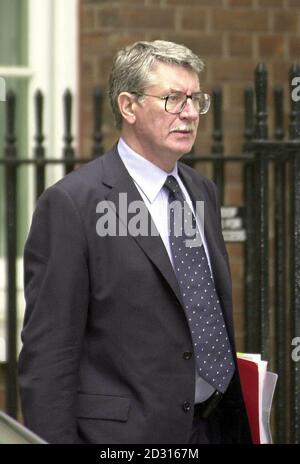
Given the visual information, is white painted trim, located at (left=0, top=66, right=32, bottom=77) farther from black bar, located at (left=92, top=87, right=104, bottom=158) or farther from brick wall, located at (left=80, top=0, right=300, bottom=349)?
black bar, located at (left=92, top=87, right=104, bottom=158)

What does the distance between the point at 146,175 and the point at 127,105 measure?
0.20m

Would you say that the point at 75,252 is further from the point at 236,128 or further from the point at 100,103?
the point at 236,128

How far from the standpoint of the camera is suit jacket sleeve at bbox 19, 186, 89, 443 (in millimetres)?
3457

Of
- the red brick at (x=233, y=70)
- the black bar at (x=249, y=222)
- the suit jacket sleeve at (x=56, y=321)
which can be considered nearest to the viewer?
the suit jacket sleeve at (x=56, y=321)

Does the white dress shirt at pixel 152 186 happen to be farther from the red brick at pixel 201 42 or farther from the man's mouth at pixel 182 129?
the red brick at pixel 201 42

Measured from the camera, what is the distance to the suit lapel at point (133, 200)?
11.5 feet

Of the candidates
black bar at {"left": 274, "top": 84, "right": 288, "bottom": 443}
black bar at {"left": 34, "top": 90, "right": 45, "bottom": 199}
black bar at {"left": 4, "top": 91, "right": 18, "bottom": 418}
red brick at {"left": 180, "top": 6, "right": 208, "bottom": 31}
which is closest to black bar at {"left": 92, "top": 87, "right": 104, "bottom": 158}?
black bar at {"left": 34, "top": 90, "right": 45, "bottom": 199}

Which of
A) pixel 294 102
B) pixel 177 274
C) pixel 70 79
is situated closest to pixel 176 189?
pixel 177 274

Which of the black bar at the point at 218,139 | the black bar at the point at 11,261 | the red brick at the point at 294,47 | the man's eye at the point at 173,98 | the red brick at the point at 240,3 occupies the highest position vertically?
the red brick at the point at 240,3

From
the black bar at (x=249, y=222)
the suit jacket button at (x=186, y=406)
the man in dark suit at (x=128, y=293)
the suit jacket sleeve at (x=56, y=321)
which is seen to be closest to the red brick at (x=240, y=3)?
the black bar at (x=249, y=222)

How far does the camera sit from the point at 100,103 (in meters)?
5.72

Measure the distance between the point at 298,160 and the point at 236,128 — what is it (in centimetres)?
195

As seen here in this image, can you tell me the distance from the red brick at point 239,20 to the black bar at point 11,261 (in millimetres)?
1558

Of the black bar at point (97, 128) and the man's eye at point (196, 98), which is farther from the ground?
the man's eye at point (196, 98)
